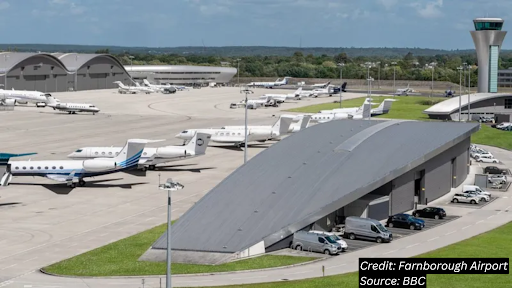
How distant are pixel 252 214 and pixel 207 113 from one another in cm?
11376

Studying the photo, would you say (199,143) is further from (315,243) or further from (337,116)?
(337,116)

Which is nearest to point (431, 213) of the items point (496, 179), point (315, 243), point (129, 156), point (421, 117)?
point (315, 243)

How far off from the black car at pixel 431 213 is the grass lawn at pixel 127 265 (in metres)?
17.0

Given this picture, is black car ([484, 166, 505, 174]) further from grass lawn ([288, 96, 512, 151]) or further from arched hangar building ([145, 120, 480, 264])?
grass lawn ([288, 96, 512, 151])

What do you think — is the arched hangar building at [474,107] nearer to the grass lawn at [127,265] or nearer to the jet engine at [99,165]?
the jet engine at [99,165]

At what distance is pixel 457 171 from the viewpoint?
283 ft

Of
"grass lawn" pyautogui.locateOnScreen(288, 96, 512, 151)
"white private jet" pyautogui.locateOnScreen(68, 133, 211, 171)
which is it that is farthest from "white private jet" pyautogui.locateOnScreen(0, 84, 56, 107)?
"white private jet" pyautogui.locateOnScreen(68, 133, 211, 171)

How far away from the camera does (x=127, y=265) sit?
53.0m

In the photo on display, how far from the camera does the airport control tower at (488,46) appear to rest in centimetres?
17775

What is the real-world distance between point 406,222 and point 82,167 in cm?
3197

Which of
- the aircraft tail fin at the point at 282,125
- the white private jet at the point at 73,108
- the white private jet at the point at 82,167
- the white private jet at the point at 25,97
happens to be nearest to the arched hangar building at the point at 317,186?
the white private jet at the point at 82,167

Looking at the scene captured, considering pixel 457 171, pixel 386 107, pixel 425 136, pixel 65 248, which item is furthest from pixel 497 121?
pixel 65 248

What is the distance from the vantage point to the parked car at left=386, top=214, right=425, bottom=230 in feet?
211

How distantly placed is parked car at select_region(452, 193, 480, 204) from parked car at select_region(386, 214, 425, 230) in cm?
1257
